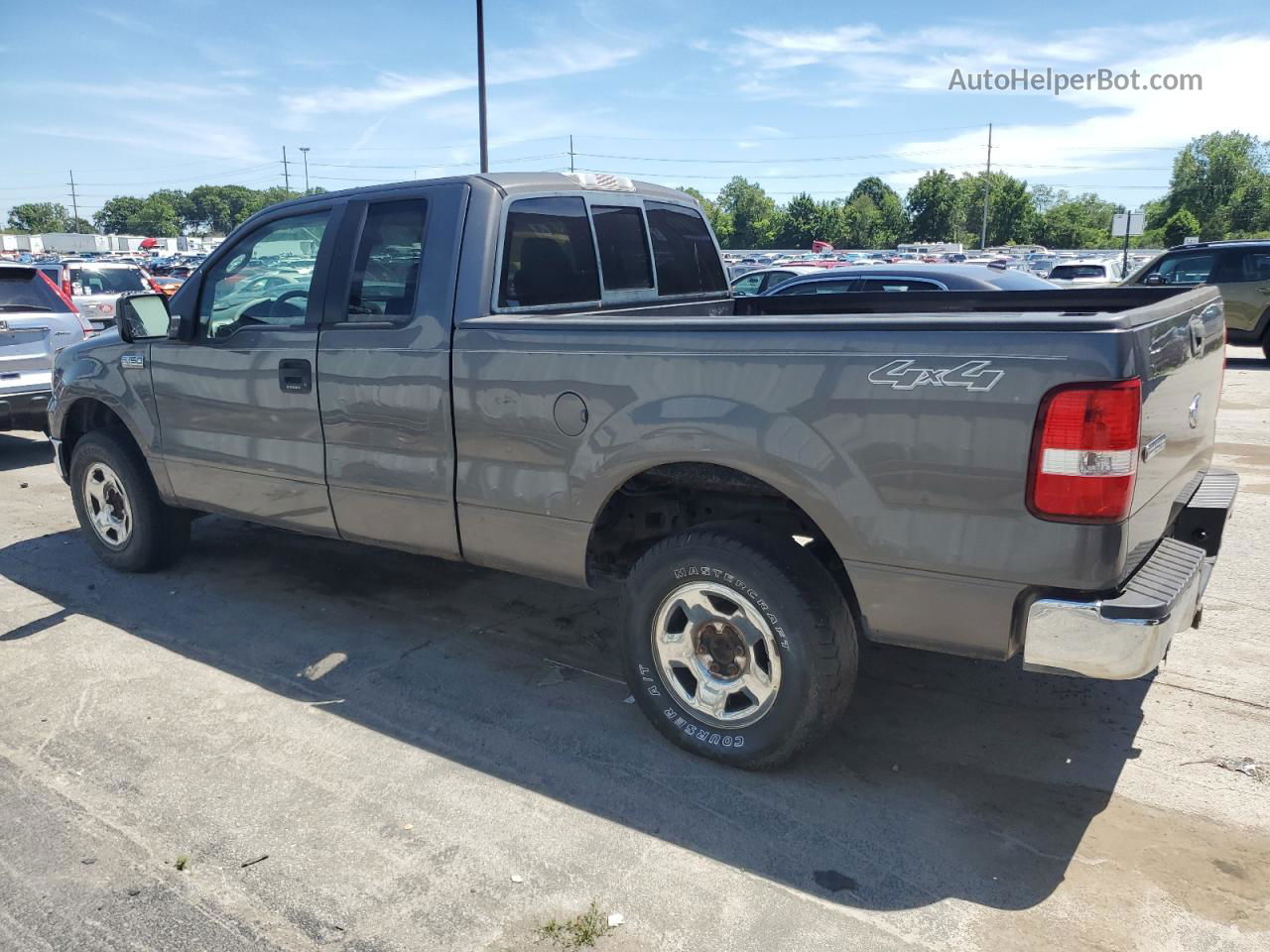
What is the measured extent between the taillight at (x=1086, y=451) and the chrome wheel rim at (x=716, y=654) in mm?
1045

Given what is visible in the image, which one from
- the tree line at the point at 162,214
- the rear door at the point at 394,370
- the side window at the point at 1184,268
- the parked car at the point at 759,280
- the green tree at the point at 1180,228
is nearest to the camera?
the rear door at the point at 394,370

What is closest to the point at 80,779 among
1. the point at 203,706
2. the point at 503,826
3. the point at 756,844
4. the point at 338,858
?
the point at 203,706

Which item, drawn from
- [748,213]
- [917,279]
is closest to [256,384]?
[917,279]

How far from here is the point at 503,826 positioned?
3.26 m

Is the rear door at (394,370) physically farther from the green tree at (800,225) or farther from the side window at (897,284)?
the green tree at (800,225)

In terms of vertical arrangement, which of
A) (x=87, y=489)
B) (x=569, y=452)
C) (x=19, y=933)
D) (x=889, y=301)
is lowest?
(x=19, y=933)

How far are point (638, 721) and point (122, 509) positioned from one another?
3.58 meters

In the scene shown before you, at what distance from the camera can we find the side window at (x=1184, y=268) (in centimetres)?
1527

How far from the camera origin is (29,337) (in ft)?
30.0

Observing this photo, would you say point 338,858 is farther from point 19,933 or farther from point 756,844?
point 756,844

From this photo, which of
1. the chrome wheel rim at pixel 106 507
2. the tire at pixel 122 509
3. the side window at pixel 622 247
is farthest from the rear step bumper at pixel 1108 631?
the chrome wheel rim at pixel 106 507

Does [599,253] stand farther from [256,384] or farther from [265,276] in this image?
[256,384]

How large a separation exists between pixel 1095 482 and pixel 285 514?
3.66 meters

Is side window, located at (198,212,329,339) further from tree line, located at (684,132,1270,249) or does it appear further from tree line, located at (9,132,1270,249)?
tree line, located at (684,132,1270,249)
